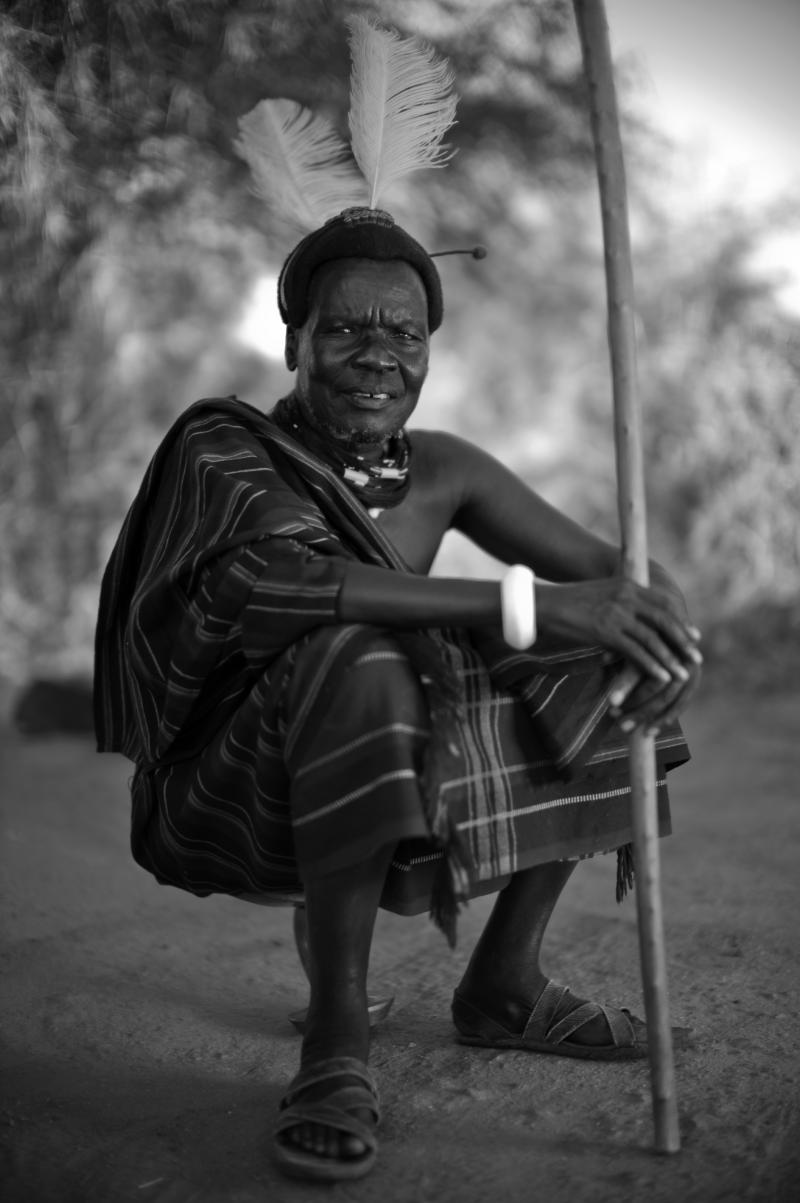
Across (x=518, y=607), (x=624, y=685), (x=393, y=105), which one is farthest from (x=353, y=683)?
(x=393, y=105)

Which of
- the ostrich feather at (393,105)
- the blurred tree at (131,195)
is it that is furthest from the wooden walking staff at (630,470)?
the blurred tree at (131,195)

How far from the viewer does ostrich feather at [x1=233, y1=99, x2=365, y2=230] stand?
8.64 feet

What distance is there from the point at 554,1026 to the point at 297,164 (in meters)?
1.93

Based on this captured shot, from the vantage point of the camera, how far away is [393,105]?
252 centimetres

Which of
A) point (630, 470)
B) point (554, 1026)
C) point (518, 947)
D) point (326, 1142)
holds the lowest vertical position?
point (326, 1142)

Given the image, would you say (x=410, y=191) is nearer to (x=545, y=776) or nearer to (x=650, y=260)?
(x=650, y=260)

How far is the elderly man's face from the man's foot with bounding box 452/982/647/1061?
3.76ft

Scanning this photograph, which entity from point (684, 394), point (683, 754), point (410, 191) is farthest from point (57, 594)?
point (683, 754)

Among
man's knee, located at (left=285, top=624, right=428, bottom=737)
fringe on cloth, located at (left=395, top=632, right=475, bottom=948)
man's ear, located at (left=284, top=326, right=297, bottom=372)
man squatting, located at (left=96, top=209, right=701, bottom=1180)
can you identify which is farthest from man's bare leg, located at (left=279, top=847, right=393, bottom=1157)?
man's ear, located at (left=284, top=326, right=297, bottom=372)

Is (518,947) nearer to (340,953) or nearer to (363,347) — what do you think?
(340,953)

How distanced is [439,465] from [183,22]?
2.86m

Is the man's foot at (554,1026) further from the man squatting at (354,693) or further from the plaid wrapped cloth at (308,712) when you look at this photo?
the plaid wrapped cloth at (308,712)

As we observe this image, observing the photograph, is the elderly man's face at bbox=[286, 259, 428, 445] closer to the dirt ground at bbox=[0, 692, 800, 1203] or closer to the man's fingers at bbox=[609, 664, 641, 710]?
the man's fingers at bbox=[609, 664, 641, 710]

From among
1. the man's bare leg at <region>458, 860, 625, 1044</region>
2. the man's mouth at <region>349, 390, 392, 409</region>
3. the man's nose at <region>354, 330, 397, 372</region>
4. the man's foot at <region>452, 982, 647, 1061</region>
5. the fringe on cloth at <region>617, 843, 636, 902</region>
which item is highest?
the man's nose at <region>354, 330, 397, 372</region>
